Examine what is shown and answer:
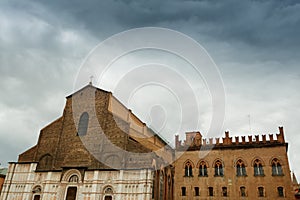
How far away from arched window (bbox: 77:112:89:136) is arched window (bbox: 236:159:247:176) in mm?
17909

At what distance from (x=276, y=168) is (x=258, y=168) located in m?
1.85

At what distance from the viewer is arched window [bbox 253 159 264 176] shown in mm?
29125

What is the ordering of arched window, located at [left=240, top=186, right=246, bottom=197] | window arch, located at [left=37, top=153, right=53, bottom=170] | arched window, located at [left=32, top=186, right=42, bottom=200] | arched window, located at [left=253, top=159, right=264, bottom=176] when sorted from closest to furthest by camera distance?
arched window, located at [left=32, top=186, right=42, bottom=200], window arch, located at [left=37, top=153, right=53, bottom=170], arched window, located at [left=240, top=186, right=246, bottom=197], arched window, located at [left=253, top=159, right=264, bottom=176]

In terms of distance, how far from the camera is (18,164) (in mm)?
26141

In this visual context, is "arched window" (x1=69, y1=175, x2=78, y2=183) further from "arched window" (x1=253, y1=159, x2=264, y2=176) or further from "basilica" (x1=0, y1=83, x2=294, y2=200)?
"arched window" (x1=253, y1=159, x2=264, y2=176)

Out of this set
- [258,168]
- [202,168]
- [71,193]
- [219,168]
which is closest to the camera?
[71,193]

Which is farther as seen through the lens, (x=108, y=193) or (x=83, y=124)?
(x=83, y=124)

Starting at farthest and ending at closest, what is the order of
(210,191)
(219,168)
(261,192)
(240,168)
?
(219,168) → (210,191) → (240,168) → (261,192)

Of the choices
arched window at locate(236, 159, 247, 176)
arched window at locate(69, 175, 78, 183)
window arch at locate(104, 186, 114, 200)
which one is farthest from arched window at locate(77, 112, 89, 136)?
arched window at locate(236, 159, 247, 176)

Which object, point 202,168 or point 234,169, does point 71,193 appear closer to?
point 202,168

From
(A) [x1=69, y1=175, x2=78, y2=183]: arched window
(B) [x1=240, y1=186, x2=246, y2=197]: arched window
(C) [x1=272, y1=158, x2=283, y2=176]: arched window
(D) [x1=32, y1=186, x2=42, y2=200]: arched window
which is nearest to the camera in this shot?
(A) [x1=69, y1=175, x2=78, y2=183]: arched window

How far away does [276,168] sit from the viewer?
28.6 meters

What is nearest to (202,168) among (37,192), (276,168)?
(276,168)

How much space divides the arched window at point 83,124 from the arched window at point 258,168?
19391 mm
